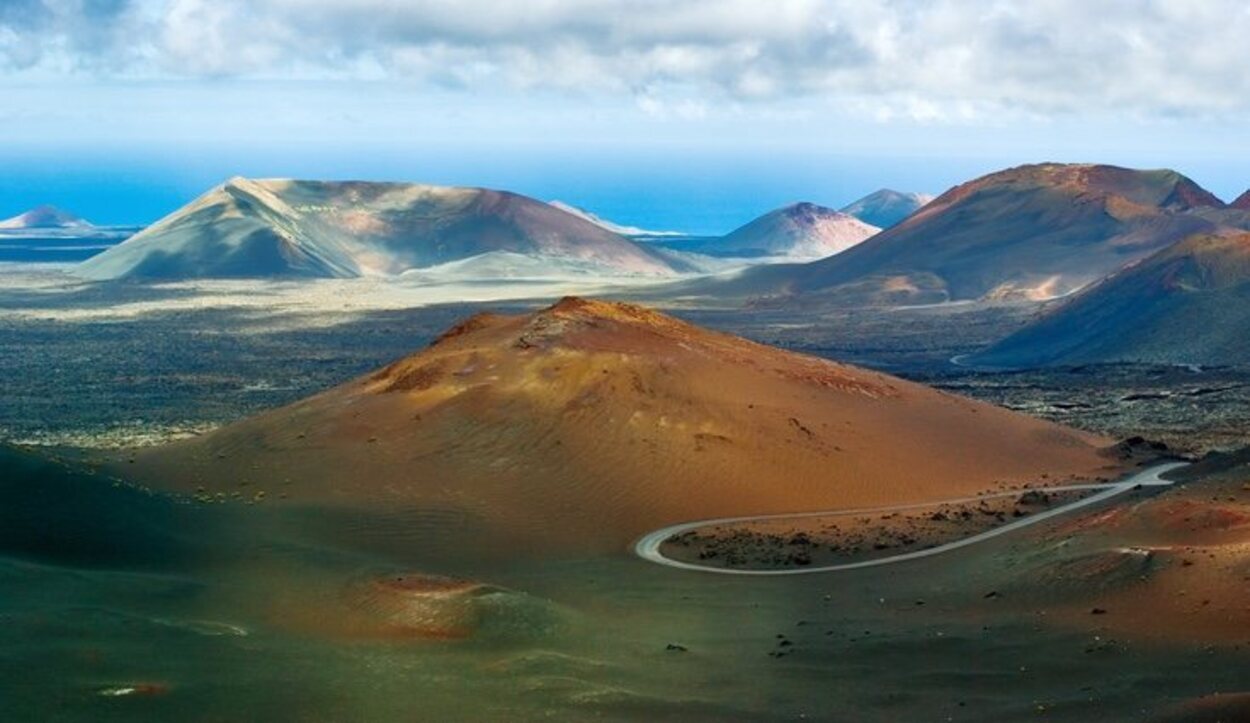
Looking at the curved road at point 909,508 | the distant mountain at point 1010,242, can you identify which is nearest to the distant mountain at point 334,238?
the distant mountain at point 1010,242

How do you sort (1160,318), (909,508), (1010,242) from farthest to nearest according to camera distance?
(1010,242) → (1160,318) → (909,508)

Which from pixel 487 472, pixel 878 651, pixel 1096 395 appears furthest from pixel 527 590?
pixel 1096 395

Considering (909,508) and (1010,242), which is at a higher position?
(1010,242)

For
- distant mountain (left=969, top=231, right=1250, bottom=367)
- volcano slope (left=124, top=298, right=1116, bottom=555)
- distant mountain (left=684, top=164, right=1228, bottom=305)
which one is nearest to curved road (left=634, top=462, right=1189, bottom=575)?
volcano slope (left=124, top=298, right=1116, bottom=555)

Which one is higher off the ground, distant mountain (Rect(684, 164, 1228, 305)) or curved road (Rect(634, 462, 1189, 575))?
distant mountain (Rect(684, 164, 1228, 305))

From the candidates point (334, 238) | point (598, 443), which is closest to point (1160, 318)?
point (598, 443)

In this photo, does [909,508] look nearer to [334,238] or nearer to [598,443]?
[598,443]

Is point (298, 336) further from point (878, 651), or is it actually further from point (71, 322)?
point (878, 651)

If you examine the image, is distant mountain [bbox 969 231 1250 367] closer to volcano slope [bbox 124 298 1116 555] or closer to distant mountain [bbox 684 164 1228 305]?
distant mountain [bbox 684 164 1228 305]
